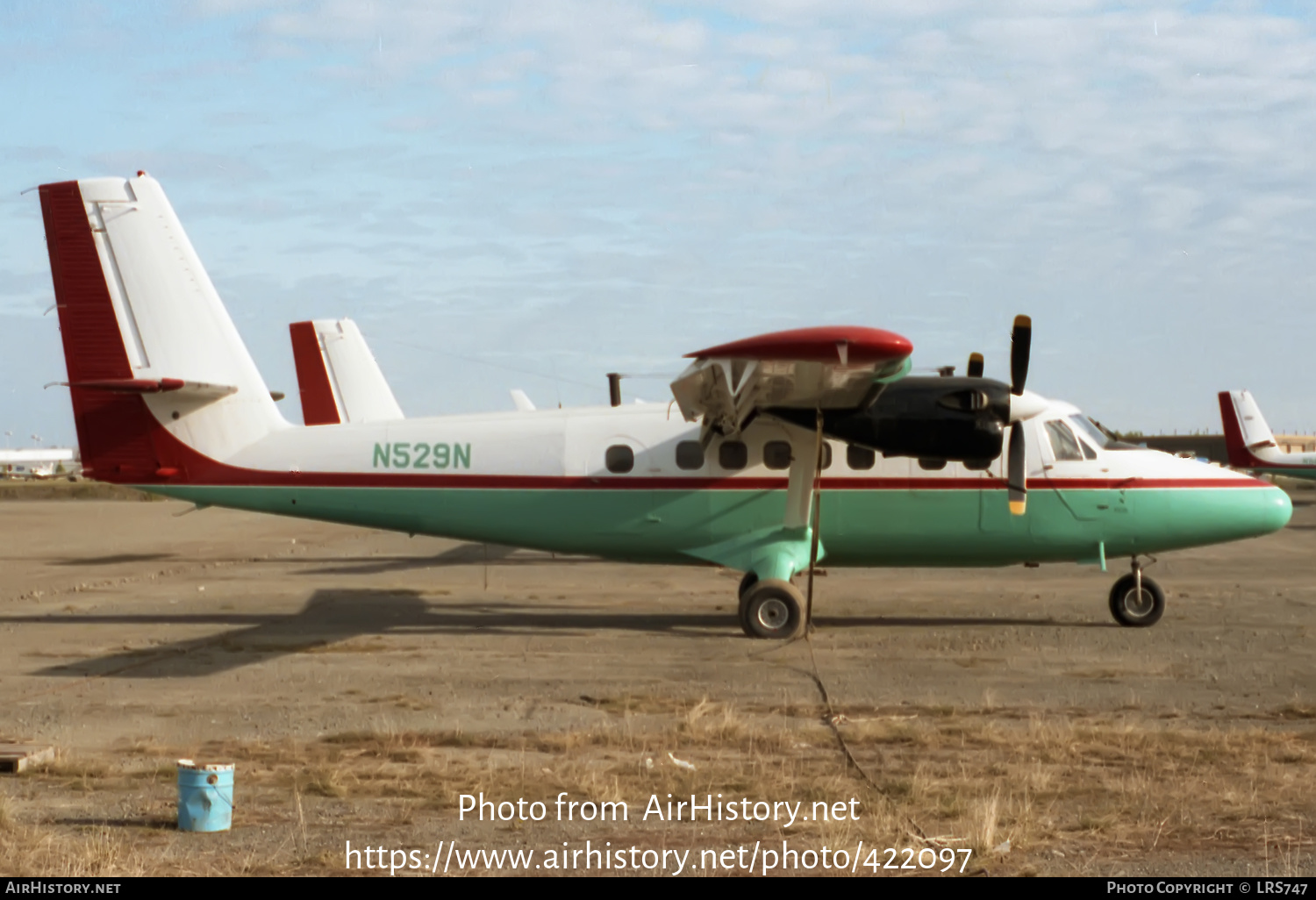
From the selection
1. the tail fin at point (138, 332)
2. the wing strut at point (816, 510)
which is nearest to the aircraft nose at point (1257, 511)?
the wing strut at point (816, 510)

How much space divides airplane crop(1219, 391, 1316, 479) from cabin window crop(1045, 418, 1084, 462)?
139 feet

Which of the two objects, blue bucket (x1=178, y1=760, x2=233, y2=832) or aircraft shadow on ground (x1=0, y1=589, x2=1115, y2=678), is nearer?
blue bucket (x1=178, y1=760, x2=233, y2=832)

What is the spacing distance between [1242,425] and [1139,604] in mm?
43780

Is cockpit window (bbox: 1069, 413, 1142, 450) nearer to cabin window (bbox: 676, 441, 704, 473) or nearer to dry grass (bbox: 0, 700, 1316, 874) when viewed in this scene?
cabin window (bbox: 676, 441, 704, 473)

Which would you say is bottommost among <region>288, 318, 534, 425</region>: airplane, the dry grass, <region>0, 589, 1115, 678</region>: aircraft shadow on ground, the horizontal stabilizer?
the dry grass

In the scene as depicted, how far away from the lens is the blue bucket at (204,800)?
24.2 feet

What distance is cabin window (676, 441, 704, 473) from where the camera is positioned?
56.0 ft

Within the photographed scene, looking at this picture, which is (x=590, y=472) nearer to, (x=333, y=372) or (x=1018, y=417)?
(x=1018, y=417)

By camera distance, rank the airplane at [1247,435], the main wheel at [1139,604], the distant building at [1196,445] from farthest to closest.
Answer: the distant building at [1196,445], the airplane at [1247,435], the main wheel at [1139,604]

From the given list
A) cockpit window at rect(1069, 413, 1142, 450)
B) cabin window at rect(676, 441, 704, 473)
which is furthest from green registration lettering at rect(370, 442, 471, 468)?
cockpit window at rect(1069, 413, 1142, 450)

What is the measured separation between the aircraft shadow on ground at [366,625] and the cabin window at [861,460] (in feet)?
7.41

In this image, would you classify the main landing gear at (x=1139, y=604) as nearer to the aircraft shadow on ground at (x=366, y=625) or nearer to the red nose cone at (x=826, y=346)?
the aircraft shadow on ground at (x=366, y=625)

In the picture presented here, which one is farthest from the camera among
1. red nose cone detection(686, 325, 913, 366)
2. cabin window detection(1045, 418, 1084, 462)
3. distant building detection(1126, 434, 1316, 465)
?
distant building detection(1126, 434, 1316, 465)
